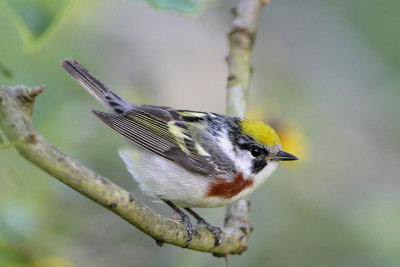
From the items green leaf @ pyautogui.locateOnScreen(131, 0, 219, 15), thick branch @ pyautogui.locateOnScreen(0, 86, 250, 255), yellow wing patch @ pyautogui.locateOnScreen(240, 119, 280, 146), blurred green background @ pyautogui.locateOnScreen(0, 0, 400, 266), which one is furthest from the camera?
yellow wing patch @ pyautogui.locateOnScreen(240, 119, 280, 146)

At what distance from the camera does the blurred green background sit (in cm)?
307

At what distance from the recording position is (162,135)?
3.74 metres

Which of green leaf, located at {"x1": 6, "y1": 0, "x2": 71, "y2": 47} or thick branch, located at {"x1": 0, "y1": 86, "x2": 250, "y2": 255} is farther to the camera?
green leaf, located at {"x1": 6, "y1": 0, "x2": 71, "y2": 47}

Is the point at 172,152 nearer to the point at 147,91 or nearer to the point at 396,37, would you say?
the point at 147,91

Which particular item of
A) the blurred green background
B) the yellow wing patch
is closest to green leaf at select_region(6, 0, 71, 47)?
the blurred green background

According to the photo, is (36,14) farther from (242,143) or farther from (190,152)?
(242,143)

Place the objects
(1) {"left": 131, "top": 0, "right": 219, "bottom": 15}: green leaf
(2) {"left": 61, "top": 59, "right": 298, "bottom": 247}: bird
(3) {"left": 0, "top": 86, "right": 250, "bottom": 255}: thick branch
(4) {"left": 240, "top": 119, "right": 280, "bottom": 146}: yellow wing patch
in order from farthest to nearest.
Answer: (4) {"left": 240, "top": 119, "right": 280, "bottom": 146}: yellow wing patch → (2) {"left": 61, "top": 59, "right": 298, "bottom": 247}: bird → (1) {"left": 131, "top": 0, "right": 219, "bottom": 15}: green leaf → (3) {"left": 0, "top": 86, "right": 250, "bottom": 255}: thick branch

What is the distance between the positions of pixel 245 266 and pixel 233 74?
90.7 inches

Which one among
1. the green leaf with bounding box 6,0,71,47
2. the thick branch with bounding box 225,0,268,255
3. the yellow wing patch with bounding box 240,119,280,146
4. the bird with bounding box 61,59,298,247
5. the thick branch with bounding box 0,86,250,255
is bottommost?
the thick branch with bounding box 0,86,250,255

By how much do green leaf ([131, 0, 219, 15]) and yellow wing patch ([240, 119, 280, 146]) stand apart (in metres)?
1.27

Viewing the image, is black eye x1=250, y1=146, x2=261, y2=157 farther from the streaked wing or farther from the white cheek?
the streaked wing

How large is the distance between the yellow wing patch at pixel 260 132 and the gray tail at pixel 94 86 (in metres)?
0.92

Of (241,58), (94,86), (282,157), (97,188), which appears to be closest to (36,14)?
(97,188)

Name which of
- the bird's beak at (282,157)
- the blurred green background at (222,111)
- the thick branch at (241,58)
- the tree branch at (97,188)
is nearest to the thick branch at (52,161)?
the tree branch at (97,188)
